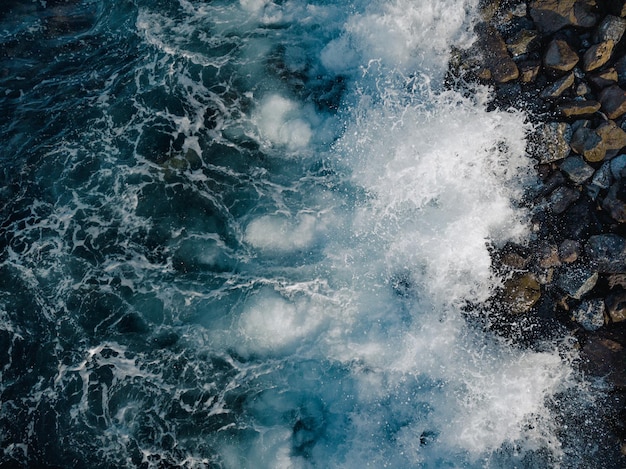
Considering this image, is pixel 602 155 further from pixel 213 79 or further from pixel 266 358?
pixel 213 79

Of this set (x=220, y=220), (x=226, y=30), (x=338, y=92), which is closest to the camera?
(x=220, y=220)

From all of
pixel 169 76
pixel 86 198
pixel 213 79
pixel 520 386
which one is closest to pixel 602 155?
pixel 520 386

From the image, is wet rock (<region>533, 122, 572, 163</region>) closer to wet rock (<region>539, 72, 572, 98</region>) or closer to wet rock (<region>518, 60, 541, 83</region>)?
wet rock (<region>539, 72, 572, 98</region>)

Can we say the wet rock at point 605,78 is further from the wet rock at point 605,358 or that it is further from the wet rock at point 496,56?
the wet rock at point 605,358

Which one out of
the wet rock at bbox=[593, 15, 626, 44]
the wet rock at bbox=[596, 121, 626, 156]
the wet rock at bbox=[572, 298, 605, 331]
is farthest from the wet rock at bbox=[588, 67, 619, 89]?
the wet rock at bbox=[572, 298, 605, 331]

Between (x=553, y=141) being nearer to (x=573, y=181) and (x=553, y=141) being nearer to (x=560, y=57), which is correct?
(x=573, y=181)

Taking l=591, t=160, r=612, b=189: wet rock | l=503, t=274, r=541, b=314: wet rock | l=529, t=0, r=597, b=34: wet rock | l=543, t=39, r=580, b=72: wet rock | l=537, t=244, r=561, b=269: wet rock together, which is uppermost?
l=529, t=0, r=597, b=34: wet rock
